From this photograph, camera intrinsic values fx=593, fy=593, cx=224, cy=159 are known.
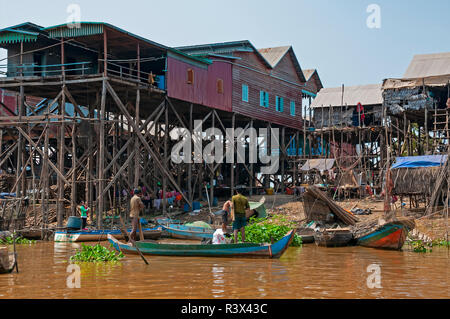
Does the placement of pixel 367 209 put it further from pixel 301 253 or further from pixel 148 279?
pixel 148 279

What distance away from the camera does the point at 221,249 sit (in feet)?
48.0

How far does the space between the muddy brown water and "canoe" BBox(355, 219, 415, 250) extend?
0.83 meters

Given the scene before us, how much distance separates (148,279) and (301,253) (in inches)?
250

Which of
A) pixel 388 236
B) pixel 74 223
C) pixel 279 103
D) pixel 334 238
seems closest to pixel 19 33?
pixel 74 223

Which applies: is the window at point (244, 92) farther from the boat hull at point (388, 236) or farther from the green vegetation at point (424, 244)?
the boat hull at point (388, 236)

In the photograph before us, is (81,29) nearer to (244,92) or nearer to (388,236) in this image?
(244,92)

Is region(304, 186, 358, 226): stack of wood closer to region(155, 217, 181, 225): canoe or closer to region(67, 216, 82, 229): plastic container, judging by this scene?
region(155, 217, 181, 225): canoe

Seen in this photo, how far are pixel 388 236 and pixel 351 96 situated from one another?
814 inches

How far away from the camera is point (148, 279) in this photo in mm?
11648

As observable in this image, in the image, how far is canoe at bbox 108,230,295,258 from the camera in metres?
14.3

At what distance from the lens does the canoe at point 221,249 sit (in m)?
14.3

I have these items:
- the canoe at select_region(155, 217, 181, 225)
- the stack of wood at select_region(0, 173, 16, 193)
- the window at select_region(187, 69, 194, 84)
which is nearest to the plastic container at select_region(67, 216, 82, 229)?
the canoe at select_region(155, 217, 181, 225)

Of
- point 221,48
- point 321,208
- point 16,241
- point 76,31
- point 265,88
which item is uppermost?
point 221,48
